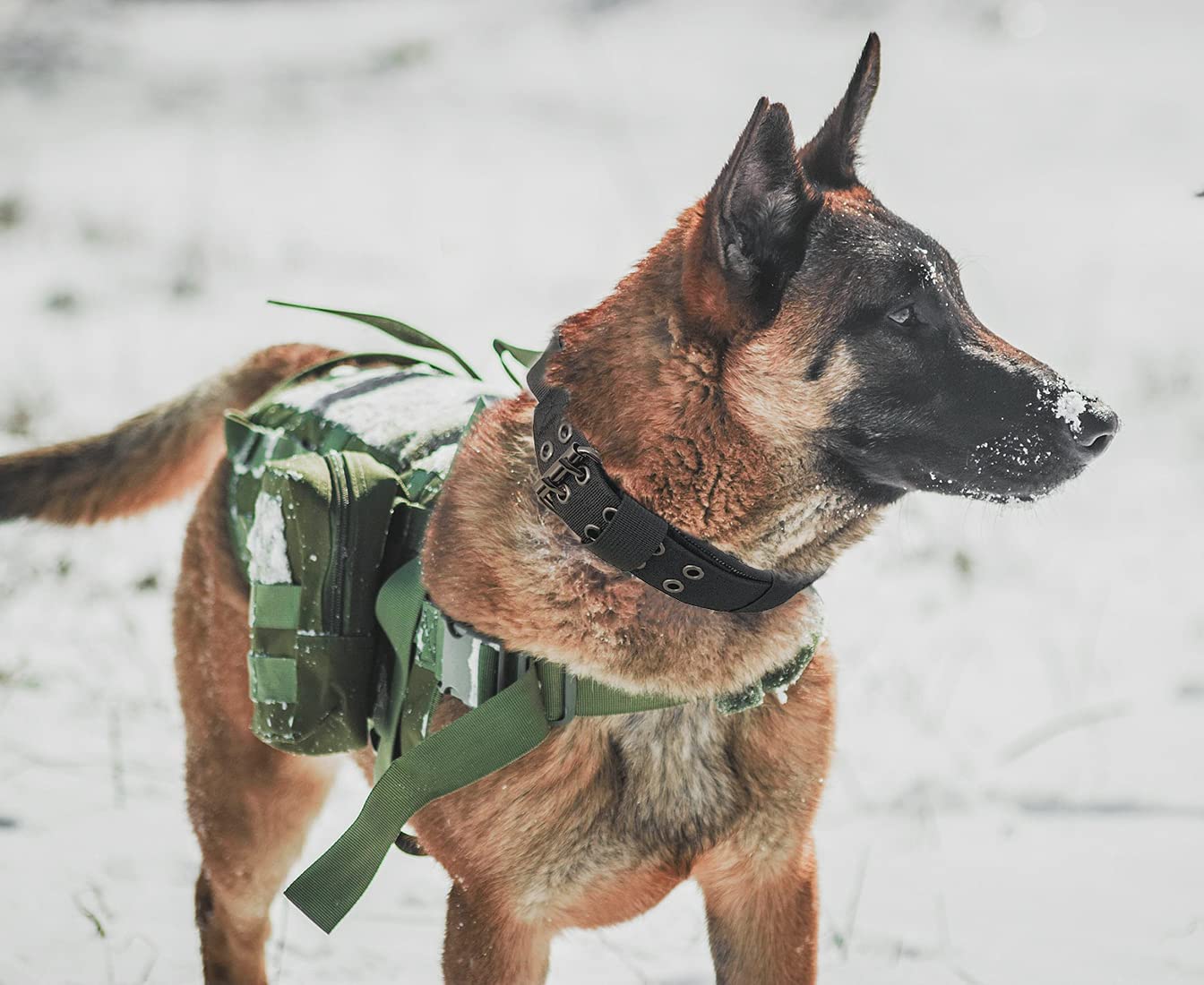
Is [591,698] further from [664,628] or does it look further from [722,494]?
[722,494]

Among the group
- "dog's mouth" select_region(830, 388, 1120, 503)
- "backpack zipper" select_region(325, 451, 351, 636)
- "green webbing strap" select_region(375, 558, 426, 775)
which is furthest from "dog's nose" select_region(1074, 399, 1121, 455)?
"backpack zipper" select_region(325, 451, 351, 636)

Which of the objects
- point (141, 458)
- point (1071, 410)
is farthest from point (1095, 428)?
point (141, 458)

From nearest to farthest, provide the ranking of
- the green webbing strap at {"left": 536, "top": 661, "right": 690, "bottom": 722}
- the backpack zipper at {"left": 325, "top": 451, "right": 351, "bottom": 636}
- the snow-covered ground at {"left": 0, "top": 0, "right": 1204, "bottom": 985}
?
the green webbing strap at {"left": 536, "top": 661, "right": 690, "bottom": 722} < the backpack zipper at {"left": 325, "top": 451, "right": 351, "bottom": 636} < the snow-covered ground at {"left": 0, "top": 0, "right": 1204, "bottom": 985}

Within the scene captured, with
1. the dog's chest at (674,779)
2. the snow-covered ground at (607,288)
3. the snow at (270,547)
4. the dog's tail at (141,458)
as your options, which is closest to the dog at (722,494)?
the dog's chest at (674,779)

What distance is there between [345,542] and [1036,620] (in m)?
3.46

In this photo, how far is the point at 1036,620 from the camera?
187 inches

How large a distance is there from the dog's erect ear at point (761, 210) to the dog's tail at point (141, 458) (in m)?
1.34

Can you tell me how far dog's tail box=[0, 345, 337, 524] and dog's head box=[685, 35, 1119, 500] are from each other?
1.35 m

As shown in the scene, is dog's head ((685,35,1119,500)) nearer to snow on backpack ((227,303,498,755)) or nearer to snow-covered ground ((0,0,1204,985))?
snow-covered ground ((0,0,1204,985))

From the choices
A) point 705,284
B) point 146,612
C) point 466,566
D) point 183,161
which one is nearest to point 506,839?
point 466,566

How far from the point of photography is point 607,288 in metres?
7.61

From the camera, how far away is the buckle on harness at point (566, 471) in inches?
71.5

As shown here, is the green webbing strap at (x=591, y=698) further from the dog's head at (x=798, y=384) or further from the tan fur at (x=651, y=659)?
the dog's head at (x=798, y=384)

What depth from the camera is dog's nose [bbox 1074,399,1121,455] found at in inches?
74.0
